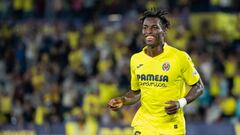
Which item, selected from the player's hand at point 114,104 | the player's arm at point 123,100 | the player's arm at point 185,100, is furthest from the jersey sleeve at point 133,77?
the player's arm at point 185,100

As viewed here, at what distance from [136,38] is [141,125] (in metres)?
11.1

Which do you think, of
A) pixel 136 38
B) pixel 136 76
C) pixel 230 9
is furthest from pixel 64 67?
pixel 136 76

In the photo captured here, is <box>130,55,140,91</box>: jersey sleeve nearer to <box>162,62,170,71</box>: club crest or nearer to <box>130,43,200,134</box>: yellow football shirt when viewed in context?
<box>130,43,200,134</box>: yellow football shirt

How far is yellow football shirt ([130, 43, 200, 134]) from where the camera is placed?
330 inches

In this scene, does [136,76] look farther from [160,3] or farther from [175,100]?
[160,3]

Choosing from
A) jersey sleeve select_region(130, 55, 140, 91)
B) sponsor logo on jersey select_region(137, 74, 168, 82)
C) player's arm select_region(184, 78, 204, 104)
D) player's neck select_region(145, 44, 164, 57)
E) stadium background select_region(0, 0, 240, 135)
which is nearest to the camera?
player's arm select_region(184, 78, 204, 104)

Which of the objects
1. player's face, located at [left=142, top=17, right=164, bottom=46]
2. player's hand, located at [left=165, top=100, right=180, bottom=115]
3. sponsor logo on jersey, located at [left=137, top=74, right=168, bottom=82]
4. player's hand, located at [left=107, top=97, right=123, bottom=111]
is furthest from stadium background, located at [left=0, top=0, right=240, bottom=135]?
player's hand, located at [left=165, top=100, right=180, bottom=115]

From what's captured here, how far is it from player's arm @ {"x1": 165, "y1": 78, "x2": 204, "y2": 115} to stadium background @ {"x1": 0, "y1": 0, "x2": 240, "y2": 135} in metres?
7.72

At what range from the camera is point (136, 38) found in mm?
19422

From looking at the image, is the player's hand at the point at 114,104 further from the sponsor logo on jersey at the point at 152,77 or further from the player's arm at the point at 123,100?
the sponsor logo on jersey at the point at 152,77

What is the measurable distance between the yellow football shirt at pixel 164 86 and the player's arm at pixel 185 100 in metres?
0.08

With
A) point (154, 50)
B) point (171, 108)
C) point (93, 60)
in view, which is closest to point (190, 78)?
point (154, 50)

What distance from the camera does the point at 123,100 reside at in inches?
342

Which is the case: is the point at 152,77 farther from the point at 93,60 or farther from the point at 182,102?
the point at 93,60
